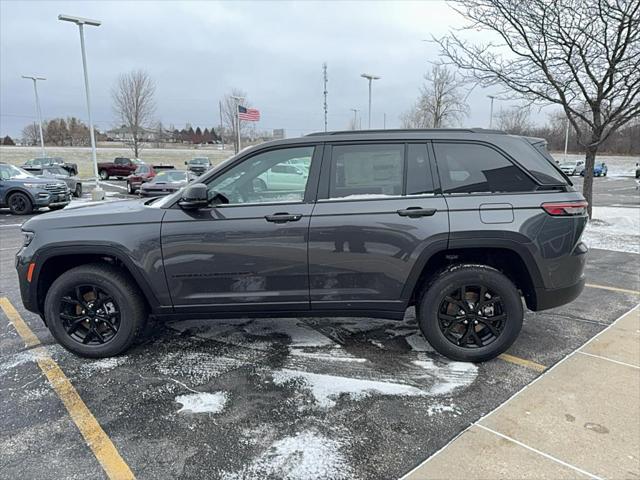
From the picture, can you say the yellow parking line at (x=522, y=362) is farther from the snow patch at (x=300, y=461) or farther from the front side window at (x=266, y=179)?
the front side window at (x=266, y=179)

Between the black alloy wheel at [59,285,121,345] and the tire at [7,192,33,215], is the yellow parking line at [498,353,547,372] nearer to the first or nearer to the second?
the black alloy wheel at [59,285,121,345]

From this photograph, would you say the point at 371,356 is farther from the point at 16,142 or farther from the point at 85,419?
the point at 16,142

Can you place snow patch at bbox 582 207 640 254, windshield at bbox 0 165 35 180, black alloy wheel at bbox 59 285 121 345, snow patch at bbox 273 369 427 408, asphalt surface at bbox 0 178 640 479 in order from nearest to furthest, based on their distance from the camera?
asphalt surface at bbox 0 178 640 479 → snow patch at bbox 273 369 427 408 → black alloy wheel at bbox 59 285 121 345 → snow patch at bbox 582 207 640 254 → windshield at bbox 0 165 35 180

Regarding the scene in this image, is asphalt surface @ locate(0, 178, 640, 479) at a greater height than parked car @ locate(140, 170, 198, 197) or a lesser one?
lesser

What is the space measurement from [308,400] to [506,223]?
6.32 ft

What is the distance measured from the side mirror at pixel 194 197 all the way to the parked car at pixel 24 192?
12.5 m

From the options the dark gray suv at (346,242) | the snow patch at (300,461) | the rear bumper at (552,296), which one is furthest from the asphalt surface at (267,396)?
the rear bumper at (552,296)

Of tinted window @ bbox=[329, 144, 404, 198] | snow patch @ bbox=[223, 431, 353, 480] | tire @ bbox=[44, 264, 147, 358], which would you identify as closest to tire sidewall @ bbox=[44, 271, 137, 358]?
tire @ bbox=[44, 264, 147, 358]

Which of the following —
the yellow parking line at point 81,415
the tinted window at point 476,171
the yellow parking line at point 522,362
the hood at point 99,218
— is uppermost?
the tinted window at point 476,171

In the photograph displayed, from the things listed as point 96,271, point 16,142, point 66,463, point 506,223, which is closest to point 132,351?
point 96,271

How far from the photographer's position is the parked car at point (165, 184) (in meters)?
16.1

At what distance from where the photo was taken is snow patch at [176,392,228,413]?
2.87 meters

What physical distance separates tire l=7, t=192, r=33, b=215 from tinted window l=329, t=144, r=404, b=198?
13385 millimetres

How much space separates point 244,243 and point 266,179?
1.83 feet
